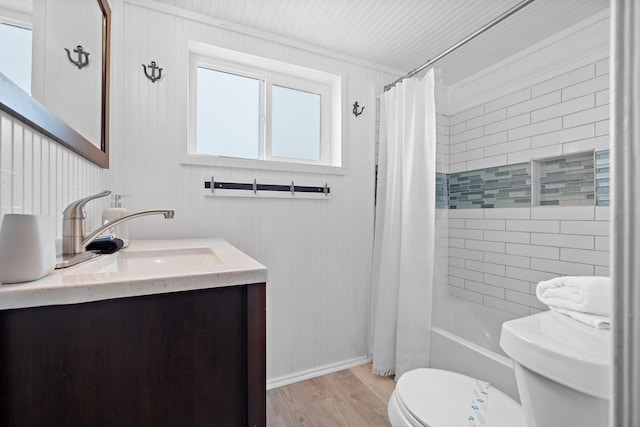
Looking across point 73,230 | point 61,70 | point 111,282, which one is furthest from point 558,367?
point 61,70

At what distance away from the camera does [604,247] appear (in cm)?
159

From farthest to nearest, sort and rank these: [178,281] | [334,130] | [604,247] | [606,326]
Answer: [334,130]
[604,247]
[606,326]
[178,281]

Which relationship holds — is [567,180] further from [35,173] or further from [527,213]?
[35,173]

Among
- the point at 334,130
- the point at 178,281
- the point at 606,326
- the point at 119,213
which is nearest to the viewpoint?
the point at 178,281

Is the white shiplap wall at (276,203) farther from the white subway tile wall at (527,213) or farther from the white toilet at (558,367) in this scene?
the white toilet at (558,367)

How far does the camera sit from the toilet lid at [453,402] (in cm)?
99

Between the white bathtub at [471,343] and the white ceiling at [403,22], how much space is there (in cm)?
165

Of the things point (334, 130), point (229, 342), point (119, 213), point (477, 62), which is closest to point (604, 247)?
point (477, 62)

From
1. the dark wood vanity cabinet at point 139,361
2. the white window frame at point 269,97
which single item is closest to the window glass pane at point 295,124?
the white window frame at point 269,97

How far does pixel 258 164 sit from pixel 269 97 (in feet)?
1.63

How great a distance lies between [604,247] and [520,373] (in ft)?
4.13

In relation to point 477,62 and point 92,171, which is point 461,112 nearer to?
point 477,62

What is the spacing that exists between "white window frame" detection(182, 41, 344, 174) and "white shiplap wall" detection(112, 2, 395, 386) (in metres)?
0.05

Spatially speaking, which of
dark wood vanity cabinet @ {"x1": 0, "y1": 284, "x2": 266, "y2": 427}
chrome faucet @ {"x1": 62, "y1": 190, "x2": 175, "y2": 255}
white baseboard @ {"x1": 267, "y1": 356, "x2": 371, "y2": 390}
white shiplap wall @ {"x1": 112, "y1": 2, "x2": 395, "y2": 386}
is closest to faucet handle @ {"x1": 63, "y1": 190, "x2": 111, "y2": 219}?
chrome faucet @ {"x1": 62, "y1": 190, "x2": 175, "y2": 255}
